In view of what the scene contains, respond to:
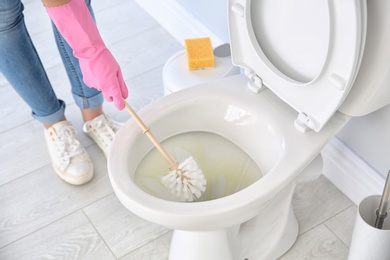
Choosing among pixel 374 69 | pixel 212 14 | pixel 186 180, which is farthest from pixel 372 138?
pixel 212 14

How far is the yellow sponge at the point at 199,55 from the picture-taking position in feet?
5.20

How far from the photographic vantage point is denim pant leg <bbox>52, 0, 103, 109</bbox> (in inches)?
61.0

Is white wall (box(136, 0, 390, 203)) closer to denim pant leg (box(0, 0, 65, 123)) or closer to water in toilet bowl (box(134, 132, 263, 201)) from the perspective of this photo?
water in toilet bowl (box(134, 132, 263, 201))

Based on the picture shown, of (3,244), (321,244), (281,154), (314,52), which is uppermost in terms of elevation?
(314,52)

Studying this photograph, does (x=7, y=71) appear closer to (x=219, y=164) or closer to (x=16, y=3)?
(x=16, y=3)

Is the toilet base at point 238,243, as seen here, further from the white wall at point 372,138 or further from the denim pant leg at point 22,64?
the denim pant leg at point 22,64

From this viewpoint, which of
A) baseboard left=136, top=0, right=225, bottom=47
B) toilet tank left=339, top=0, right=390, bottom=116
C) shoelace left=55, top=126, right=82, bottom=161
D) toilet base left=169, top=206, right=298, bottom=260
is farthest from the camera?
baseboard left=136, top=0, right=225, bottom=47

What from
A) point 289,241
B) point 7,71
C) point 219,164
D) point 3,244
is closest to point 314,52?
point 219,164

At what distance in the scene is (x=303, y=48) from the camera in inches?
46.6

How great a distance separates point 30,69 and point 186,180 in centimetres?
57

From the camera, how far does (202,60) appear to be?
1583mm

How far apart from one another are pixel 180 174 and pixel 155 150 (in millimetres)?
107

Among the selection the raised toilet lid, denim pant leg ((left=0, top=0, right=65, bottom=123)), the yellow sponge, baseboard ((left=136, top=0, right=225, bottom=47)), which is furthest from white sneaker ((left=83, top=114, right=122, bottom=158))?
the raised toilet lid

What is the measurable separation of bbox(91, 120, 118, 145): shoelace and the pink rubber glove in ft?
1.58
